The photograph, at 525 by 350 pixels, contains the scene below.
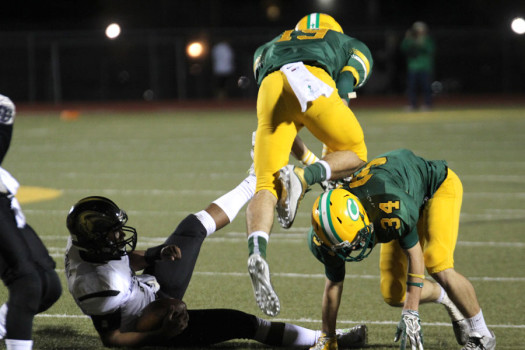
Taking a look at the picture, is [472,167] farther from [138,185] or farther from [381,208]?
[381,208]

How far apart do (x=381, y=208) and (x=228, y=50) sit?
20.3 metres

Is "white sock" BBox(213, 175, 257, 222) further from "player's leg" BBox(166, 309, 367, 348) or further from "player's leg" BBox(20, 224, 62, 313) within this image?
"player's leg" BBox(20, 224, 62, 313)

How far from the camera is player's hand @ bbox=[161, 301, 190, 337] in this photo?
4668 millimetres

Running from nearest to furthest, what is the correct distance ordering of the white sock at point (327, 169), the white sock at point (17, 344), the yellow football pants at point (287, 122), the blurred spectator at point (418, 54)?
the white sock at point (17, 344) → the white sock at point (327, 169) → the yellow football pants at point (287, 122) → the blurred spectator at point (418, 54)

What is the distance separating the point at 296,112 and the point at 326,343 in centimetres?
145

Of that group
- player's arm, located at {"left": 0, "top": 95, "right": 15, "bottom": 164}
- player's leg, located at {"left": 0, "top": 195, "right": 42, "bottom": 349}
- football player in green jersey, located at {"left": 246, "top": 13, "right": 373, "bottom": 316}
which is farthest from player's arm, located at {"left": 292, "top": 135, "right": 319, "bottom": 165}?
player's leg, located at {"left": 0, "top": 195, "right": 42, "bottom": 349}

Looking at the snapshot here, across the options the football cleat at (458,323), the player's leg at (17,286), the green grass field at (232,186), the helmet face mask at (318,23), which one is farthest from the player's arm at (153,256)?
the helmet face mask at (318,23)

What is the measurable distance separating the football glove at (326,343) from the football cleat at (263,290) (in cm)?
49

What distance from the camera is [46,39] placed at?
2681 centimetres

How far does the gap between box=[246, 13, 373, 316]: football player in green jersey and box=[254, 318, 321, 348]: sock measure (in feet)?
1.86

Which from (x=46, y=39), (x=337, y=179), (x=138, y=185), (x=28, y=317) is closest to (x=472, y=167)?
(x=138, y=185)

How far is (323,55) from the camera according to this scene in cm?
567

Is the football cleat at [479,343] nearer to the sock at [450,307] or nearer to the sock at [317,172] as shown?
the sock at [450,307]

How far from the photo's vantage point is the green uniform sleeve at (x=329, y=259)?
469 cm
